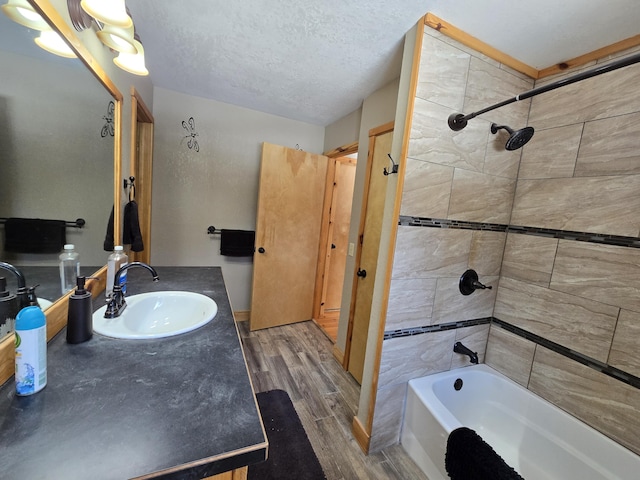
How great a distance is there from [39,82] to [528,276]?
2.40 meters

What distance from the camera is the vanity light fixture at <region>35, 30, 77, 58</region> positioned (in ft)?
2.48

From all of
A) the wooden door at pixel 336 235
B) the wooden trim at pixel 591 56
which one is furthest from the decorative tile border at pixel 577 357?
the wooden door at pixel 336 235

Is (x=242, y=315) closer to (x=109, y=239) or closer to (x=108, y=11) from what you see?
(x=109, y=239)

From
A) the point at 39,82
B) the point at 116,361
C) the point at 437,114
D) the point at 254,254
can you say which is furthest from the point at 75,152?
the point at 254,254

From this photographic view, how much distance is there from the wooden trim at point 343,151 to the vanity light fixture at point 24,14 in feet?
6.86

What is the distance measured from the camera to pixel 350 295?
2268 millimetres

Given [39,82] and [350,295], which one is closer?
[39,82]

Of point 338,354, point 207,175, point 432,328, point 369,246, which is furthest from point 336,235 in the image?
point 432,328

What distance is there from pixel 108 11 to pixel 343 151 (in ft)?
6.93

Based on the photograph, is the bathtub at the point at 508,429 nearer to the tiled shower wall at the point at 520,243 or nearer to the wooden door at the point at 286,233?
the tiled shower wall at the point at 520,243

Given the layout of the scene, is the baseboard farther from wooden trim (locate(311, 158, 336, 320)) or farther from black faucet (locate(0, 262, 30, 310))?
black faucet (locate(0, 262, 30, 310))

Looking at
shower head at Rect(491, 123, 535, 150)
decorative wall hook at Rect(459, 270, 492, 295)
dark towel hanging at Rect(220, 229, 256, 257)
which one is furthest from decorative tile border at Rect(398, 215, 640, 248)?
dark towel hanging at Rect(220, 229, 256, 257)

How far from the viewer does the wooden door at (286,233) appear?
271 cm

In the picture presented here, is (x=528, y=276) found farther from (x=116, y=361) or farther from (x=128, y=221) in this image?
(x=128, y=221)
